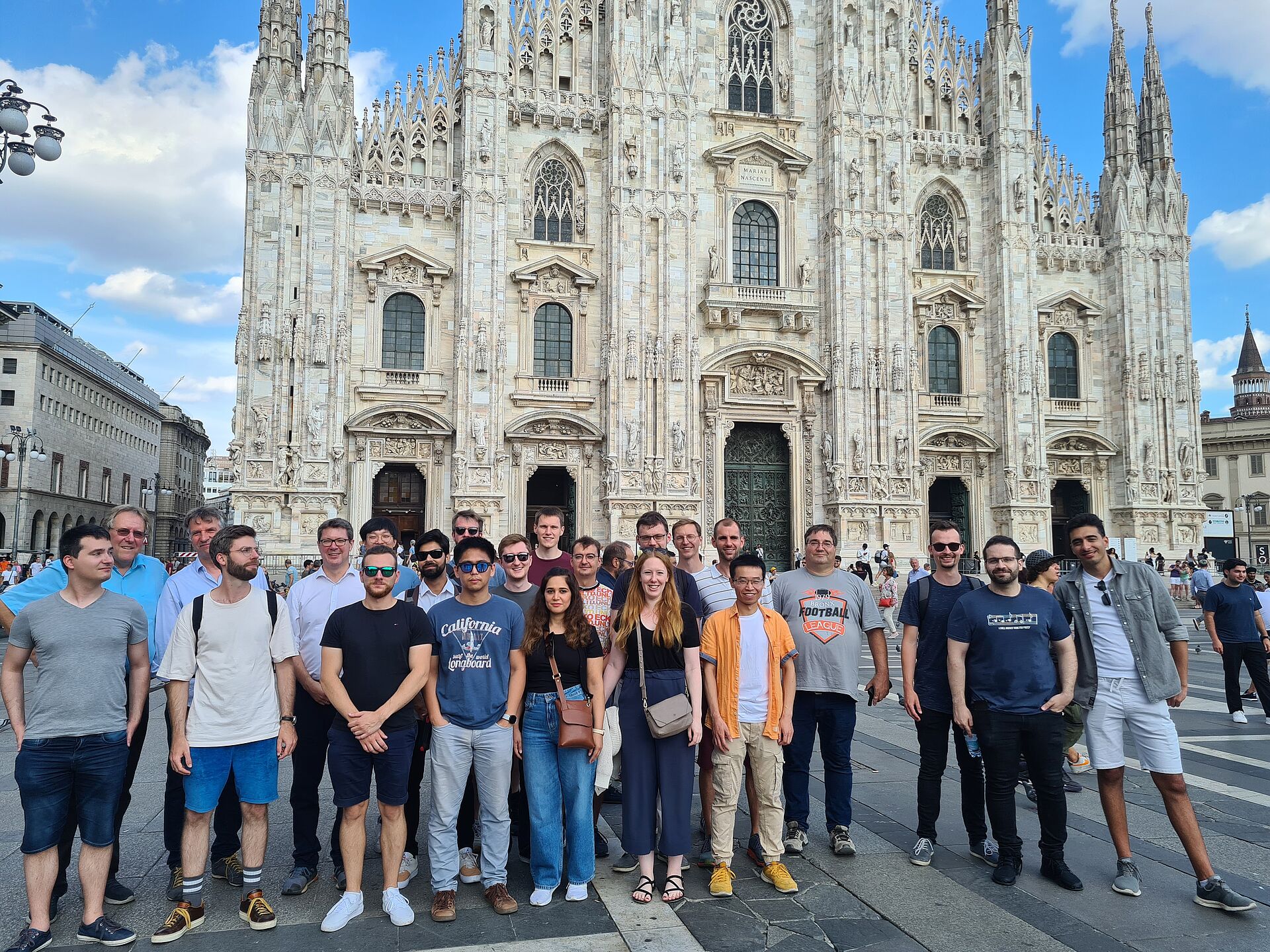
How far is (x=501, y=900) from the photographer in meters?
4.88

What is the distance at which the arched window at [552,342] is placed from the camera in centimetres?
2652

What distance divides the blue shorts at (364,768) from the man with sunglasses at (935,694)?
318cm

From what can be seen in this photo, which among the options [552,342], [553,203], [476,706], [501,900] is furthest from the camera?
[553,203]

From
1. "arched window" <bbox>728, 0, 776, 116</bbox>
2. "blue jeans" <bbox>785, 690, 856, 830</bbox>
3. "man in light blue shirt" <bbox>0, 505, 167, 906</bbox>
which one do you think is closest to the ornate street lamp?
"man in light blue shirt" <bbox>0, 505, 167, 906</bbox>

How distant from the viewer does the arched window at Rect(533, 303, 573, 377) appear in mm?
26516

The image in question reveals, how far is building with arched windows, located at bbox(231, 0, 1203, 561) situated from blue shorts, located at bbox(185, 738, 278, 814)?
1966cm

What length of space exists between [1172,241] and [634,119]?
1931cm

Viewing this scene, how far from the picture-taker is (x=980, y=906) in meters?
4.93

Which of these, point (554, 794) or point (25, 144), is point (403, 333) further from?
point (554, 794)

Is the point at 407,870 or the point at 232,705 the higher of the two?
the point at 232,705

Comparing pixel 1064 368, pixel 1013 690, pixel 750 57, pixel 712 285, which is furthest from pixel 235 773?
pixel 1064 368

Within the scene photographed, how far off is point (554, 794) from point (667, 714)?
855 mm

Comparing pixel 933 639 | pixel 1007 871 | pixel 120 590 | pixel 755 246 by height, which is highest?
pixel 755 246

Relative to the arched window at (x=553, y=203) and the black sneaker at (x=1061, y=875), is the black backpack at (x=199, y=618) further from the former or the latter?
the arched window at (x=553, y=203)
